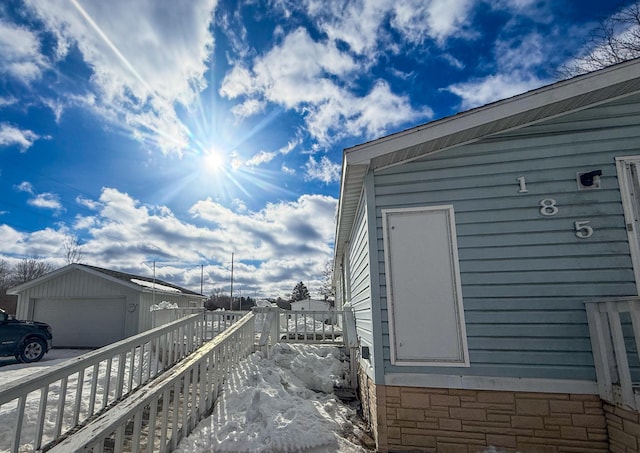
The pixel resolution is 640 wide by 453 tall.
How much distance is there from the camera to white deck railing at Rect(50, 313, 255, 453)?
6.98 feet

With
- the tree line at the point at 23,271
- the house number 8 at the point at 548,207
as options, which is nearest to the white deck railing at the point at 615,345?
the house number 8 at the point at 548,207

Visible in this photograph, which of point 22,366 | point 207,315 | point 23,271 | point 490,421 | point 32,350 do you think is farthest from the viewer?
point 23,271

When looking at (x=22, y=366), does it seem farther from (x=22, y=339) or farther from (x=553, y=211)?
(x=553, y=211)

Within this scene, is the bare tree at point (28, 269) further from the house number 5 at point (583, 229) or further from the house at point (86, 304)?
the house number 5 at point (583, 229)

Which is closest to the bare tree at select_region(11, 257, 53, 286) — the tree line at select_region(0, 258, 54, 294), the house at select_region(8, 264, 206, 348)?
the tree line at select_region(0, 258, 54, 294)

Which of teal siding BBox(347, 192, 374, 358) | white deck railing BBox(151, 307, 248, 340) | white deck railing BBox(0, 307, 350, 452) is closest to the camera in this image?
white deck railing BBox(0, 307, 350, 452)

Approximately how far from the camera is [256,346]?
671cm

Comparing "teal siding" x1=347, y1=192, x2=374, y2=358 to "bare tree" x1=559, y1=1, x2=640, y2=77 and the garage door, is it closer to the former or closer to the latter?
"bare tree" x1=559, y1=1, x2=640, y2=77

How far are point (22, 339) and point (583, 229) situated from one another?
549 inches

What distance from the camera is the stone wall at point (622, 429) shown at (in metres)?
2.74

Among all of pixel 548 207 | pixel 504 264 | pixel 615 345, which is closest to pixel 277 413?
pixel 504 264

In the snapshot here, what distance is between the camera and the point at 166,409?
307 cm

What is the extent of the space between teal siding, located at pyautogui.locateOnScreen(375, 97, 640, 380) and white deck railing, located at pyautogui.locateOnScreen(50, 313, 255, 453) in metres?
2.19

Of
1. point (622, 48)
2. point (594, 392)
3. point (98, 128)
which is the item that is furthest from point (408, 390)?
point (622, 48)
